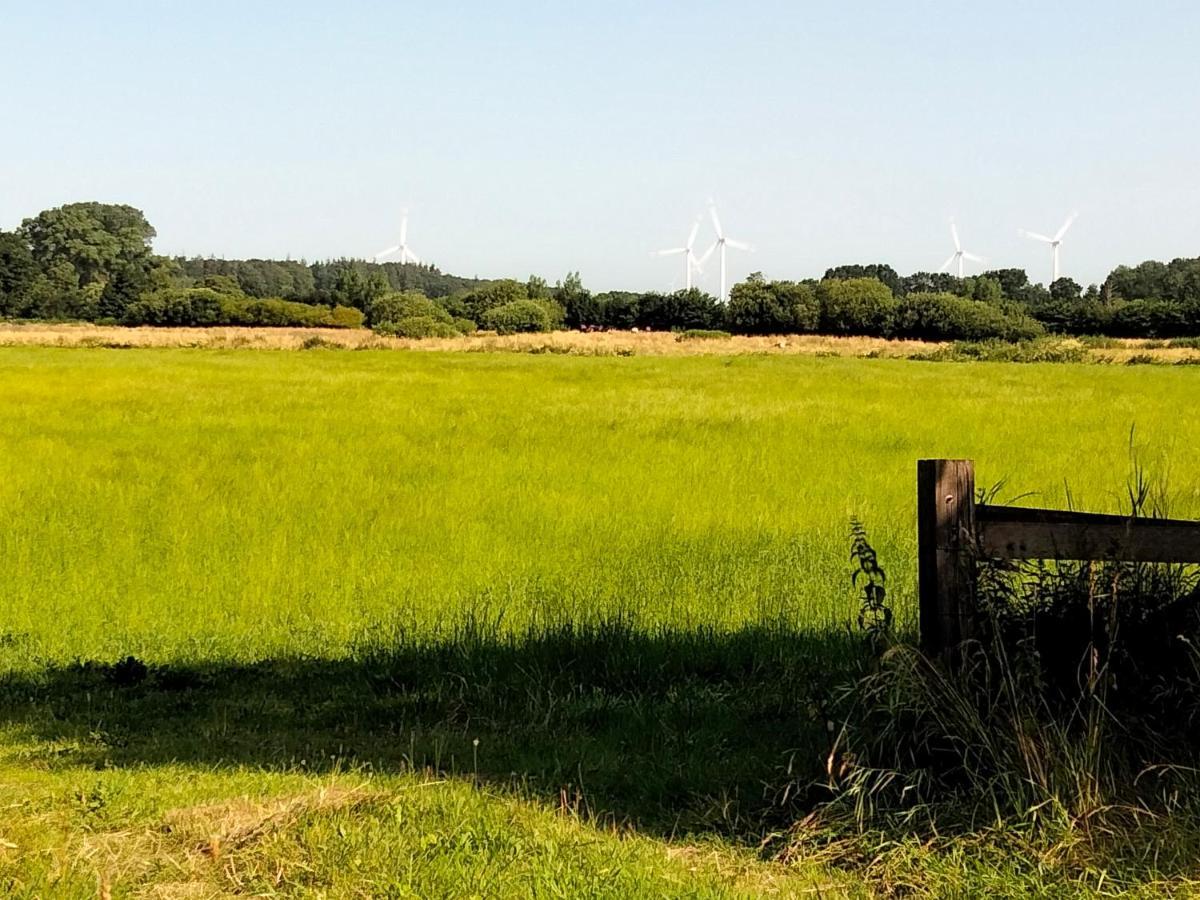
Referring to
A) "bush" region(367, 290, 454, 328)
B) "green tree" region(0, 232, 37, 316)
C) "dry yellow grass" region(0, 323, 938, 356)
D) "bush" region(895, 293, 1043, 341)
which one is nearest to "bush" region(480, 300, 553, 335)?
"bush" region(367, 290, 454, 328)

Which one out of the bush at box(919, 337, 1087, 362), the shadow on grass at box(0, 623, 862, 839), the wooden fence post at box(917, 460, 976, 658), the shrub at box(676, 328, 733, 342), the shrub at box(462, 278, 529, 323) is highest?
the shrub at box(462, 278, 529, 323)

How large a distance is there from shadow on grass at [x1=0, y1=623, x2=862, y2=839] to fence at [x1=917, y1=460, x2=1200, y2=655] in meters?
0.81

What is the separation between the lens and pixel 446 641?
29.2 ft

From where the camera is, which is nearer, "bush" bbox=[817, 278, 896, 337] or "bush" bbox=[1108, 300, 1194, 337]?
"bush" bbox=[1108, 300, 1194, 337]

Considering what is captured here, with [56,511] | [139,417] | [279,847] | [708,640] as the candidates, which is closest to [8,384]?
[139,417]

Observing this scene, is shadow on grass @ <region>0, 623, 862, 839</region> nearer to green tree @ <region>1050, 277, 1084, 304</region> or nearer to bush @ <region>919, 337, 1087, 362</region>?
bush @ <region>919, 337, 1087, 362</region>

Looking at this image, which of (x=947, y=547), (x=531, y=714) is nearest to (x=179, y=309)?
(x=531, y=714)

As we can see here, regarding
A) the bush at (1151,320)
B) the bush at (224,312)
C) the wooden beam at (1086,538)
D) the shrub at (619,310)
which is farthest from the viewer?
the shrub at (619,310)

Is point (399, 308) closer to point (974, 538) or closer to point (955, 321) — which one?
point (955, 321)

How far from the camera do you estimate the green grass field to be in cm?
473

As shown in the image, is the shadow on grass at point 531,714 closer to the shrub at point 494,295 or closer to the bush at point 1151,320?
the bush at point 1151,320

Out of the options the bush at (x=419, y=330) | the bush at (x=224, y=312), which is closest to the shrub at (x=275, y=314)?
the bush at (x=224, y=312)

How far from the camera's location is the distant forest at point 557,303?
102812 millimetres

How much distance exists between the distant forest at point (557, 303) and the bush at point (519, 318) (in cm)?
15
